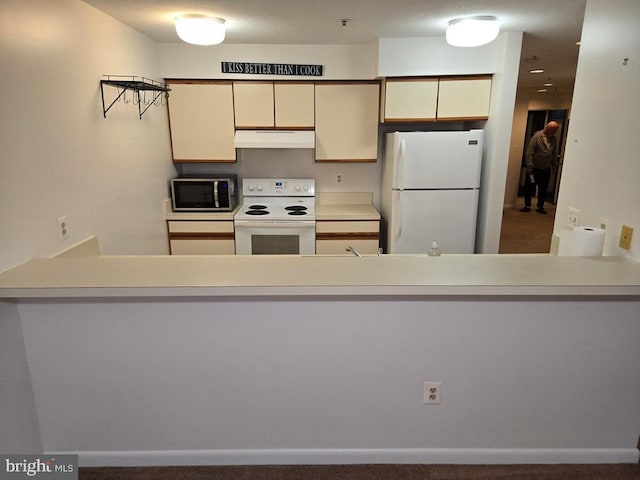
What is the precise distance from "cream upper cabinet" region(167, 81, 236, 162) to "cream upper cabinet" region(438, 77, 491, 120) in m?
1.82

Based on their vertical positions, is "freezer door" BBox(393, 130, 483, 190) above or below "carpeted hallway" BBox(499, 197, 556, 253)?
above

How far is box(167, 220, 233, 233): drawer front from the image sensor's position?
3486mm

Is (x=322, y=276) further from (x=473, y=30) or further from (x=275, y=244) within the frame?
(x=275, y=244)

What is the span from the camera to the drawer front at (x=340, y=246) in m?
3.61

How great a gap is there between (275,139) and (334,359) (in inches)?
93.2

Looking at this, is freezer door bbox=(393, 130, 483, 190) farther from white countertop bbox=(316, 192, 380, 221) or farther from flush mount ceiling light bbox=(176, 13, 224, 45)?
flush mount ceiling light bbox=(176, 13, 224, 45)

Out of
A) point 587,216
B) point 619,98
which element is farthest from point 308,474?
point 619,98

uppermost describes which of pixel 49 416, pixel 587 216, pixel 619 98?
pixel 619 98

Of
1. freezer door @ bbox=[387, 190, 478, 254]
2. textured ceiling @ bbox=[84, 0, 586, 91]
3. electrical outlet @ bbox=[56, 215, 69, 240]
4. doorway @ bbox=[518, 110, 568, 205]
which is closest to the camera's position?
electrical outlet @ bbox=[56, 215, 69, 240]

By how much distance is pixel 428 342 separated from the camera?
1.65 metres

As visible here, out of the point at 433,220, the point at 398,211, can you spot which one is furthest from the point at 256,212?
the point at 433,220

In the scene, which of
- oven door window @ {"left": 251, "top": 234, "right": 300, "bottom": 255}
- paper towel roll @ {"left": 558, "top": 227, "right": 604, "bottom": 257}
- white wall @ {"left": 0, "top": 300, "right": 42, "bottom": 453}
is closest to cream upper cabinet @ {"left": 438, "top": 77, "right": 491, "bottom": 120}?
oven door window @ {"left": 251, "top": 234, "right": 300, "bottom": 255}

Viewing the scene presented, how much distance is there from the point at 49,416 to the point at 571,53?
4580 millimetres

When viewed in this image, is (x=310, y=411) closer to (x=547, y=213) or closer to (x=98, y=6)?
(x=98, y=6)
